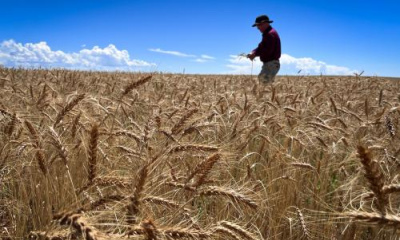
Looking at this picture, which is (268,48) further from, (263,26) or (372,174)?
(372,174)

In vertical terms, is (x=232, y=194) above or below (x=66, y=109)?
below

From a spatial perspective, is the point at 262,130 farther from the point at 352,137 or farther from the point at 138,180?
the point at 138,180

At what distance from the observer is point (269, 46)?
10516mm

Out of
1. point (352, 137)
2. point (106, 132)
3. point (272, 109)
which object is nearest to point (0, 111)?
point (106, 132)

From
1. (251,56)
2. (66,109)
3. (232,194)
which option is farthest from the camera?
(251,56)

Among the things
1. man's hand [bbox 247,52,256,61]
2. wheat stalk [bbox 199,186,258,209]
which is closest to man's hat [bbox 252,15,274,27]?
man's hand [bbox 247,52,256,61]

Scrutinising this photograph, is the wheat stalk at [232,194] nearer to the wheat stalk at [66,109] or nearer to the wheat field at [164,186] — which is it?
the wheat field at [164,186]

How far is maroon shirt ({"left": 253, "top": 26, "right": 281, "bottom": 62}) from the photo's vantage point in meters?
10.5

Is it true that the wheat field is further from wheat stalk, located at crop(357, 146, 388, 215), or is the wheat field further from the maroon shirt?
the maroon shirt

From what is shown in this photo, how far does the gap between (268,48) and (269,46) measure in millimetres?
60

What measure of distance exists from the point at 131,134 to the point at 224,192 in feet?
3.40

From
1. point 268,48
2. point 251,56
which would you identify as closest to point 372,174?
point 251,56

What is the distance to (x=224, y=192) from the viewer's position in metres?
1.55

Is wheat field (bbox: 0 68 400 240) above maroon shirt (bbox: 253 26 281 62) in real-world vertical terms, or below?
below
